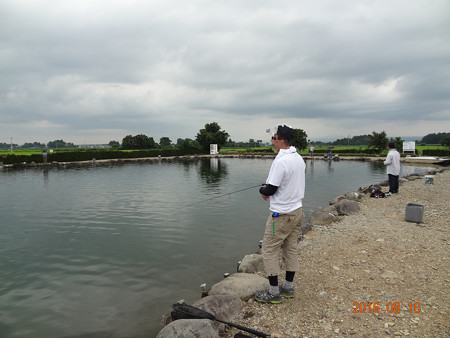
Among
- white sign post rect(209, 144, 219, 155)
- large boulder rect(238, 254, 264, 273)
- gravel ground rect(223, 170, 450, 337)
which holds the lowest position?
large boulder rect(238, 254, 264, 273)

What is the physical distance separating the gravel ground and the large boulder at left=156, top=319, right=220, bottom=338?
0.42 m

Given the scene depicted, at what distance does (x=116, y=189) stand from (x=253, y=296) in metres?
16.0

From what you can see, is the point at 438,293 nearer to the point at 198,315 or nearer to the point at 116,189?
the point at 198,315

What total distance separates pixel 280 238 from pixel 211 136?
67.2 m

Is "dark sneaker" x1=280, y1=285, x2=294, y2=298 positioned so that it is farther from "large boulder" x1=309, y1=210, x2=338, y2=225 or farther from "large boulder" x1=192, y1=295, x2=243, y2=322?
"large boulder" x1=309, y1=210, x2=338, y2=225

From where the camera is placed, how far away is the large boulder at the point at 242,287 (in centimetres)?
471

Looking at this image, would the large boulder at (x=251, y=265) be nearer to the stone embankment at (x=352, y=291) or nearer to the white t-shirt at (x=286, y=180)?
the stone embankment at (x=352, y=291)

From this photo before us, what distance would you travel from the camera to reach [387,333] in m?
3.57

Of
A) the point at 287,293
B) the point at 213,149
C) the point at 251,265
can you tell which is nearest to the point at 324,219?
the point at 251,265

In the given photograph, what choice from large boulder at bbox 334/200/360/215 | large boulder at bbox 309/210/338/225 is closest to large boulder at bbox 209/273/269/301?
large boulder at bbox 309/210/338/225

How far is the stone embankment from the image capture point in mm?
3693

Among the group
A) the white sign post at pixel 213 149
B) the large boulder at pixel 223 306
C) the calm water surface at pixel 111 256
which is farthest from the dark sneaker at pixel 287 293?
the white sign post at pixel 213 149

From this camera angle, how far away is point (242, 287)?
15.8ft

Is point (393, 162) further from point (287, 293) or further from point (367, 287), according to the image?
point (287, 293)
